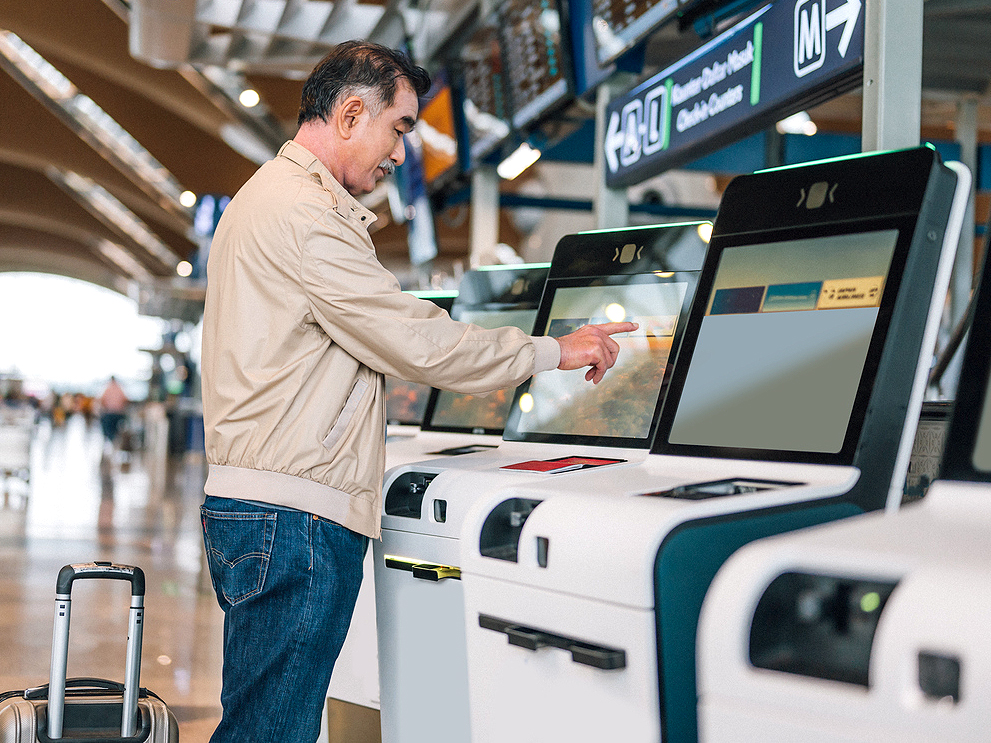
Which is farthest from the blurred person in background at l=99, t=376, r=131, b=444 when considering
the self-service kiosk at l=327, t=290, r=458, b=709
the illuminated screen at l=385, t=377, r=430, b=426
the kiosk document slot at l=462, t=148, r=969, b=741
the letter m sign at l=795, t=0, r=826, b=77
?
the kiosk document slot at l=462, t=148, r=969, b=741

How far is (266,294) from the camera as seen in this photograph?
179 cm

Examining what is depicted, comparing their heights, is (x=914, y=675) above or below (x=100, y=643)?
above

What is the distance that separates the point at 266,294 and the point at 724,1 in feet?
5.54

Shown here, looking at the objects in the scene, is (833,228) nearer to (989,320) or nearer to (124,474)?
(989,320)

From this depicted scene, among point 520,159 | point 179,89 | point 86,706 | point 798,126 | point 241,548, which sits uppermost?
point 179,89

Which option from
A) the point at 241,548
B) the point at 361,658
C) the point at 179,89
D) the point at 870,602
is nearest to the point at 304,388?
the point at 241,548

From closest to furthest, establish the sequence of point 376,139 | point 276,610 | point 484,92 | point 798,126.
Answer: point 276,610, point 376,139, point 484,92, point 798,126

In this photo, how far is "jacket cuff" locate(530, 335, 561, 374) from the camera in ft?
5.97

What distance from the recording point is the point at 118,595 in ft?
17.3

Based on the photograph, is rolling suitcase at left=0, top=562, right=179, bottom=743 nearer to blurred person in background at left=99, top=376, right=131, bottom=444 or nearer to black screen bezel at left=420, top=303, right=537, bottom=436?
black screen bezel at left=420, top=303, right=537, bottom=436

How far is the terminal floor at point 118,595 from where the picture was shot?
370 centimetres

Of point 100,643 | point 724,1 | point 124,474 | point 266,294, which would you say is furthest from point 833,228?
point 124,474

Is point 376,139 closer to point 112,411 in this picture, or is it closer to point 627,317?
point 627,317

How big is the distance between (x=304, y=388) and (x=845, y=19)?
1.26m
